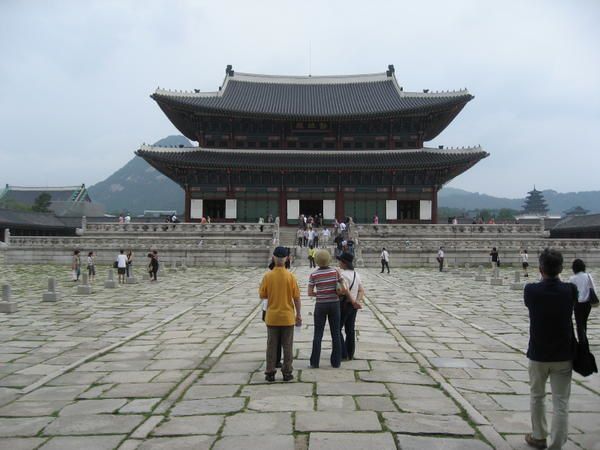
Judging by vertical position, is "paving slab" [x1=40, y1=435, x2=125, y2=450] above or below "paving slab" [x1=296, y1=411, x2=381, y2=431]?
below

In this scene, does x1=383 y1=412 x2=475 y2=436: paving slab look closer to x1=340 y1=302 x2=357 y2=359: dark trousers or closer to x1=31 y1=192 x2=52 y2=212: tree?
x1=340 y1=302 x2=357 y2=359: dark trousers

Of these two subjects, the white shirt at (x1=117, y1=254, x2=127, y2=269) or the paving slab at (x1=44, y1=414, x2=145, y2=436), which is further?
the white shirt at (x1=117, y1=254, x2=127, y2=269)

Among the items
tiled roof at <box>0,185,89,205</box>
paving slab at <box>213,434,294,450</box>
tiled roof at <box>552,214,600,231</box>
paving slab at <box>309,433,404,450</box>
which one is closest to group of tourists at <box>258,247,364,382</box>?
paving slab at <box>213,434,294,450</box>

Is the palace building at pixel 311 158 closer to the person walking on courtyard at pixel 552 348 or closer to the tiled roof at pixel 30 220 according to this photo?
the tiled roof at pixel 30 220

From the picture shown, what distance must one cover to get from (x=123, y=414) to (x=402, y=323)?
7123 millimetres

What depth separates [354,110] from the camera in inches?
1662

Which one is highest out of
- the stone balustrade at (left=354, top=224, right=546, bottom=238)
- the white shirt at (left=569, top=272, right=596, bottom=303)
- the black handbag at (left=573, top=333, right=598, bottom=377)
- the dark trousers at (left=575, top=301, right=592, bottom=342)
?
the stone balustrade at (left=354, top=224, right=546, bottom=238)

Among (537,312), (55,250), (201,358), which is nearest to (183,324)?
(201,358)

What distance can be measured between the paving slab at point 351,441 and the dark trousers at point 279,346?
180cm

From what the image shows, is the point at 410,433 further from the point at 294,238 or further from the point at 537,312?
the point at 294,238

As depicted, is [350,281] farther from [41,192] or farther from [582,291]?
[41,192]

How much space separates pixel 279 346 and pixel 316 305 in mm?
842

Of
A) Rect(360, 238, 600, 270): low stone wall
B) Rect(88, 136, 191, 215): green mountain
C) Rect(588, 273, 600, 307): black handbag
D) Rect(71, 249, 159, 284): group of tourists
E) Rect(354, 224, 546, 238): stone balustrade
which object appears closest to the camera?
Rect(588, 273, 600, 307): black handbag

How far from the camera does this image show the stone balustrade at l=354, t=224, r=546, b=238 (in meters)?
32.8
